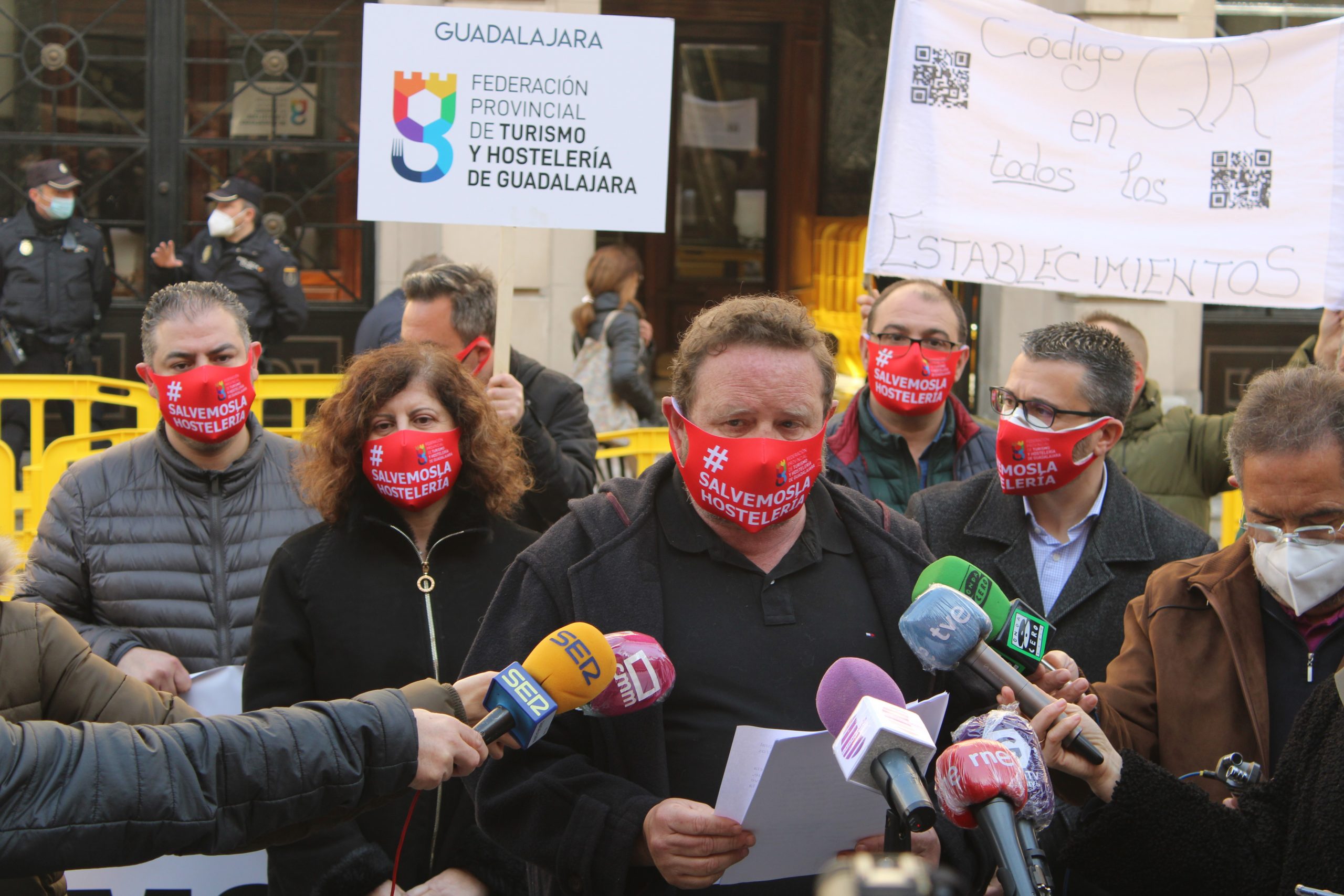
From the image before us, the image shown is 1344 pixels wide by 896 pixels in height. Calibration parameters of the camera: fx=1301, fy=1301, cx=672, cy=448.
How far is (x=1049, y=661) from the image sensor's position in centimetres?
250

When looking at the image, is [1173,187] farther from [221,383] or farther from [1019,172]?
[221,383]

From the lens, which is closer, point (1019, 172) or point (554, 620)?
point (554, 620)

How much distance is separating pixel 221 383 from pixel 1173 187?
3442mm

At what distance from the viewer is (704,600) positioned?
2475mm

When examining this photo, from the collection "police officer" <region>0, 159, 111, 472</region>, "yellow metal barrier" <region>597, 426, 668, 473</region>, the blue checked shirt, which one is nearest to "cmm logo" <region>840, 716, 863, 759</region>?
the blue checked shirt

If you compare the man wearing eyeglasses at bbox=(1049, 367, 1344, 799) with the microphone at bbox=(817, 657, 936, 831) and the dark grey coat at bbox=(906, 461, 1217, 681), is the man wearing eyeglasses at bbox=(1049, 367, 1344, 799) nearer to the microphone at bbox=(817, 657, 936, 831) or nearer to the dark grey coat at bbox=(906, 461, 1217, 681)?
the dark grey coat at bbox=(906, 461, 1217, 681)

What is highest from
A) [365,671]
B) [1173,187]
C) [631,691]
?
[1173,187]

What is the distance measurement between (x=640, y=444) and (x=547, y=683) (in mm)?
4811

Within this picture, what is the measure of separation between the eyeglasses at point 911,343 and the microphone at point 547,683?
2718 millimetres

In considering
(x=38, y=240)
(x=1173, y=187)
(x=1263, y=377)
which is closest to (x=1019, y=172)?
(x=1173, y=187)

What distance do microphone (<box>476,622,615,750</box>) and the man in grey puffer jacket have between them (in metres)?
1.68

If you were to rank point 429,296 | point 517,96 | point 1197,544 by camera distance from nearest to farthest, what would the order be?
point 1197,544, point 517,96, point 429,296

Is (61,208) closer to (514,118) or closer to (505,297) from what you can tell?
(514,118)

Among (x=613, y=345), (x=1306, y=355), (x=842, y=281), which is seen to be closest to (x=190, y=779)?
(x=1306, y=355)
